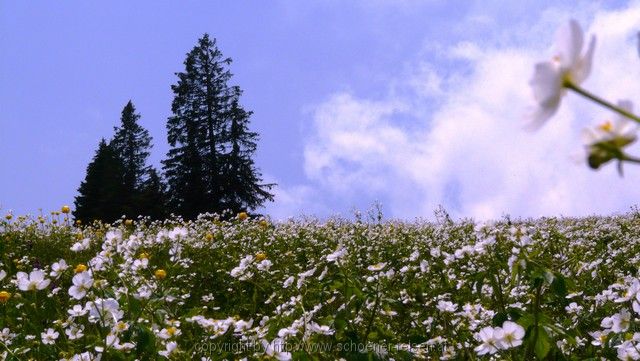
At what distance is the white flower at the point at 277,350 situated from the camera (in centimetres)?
240

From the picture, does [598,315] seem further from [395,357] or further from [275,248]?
[275,248]

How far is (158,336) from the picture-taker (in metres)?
2.88

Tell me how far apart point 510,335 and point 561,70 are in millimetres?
1799

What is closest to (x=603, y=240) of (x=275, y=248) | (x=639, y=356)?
(x=275, y=248)

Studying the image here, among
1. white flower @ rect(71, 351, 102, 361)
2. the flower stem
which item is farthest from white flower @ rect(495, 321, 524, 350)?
the flower stem

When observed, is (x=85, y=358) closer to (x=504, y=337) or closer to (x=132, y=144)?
(x=504, y=337)

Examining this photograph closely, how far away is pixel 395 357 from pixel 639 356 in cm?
86

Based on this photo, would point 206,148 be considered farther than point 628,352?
Yes

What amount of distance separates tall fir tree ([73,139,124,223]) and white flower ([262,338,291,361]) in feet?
91.3

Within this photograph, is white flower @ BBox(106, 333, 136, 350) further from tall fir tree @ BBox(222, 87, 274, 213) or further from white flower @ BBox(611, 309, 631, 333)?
tall fir tree @ BBox(222, 87, 274, 213)

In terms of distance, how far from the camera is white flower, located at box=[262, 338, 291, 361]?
2400 millimetres

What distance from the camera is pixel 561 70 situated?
71 cm

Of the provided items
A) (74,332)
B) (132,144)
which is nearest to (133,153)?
(132,144)

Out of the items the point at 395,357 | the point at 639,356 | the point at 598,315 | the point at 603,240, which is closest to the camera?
the point at 639,356
